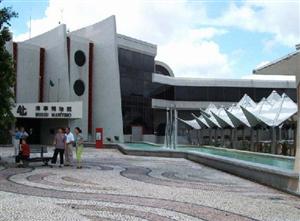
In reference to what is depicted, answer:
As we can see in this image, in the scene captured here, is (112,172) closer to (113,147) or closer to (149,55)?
(113,147)

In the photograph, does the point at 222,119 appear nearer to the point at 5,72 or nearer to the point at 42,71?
the point at 42,71

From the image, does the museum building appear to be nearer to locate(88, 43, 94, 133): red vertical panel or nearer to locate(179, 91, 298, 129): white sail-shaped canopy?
locate(88, 43, 94, 133): red vertical panel

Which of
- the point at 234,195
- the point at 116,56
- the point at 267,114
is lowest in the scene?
the point at 234,195

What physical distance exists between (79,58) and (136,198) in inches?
1559

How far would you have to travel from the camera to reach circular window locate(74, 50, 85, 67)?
4850cm

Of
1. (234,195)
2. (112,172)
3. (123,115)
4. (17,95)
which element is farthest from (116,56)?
(234,195)

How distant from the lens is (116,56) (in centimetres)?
4912

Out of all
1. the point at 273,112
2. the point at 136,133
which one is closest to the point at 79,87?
the point at 136,133

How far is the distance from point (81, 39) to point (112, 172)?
34305mm

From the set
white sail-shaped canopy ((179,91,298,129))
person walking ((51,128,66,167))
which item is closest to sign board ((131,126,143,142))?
white sail-shaped canopy ((179,91,298,129))

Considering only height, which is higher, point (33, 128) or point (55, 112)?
point (55, 112)

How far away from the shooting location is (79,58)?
4884cm

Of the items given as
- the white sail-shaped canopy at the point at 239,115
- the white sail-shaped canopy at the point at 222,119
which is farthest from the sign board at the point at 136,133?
the white sail-shaped canopy at the point at 239,115

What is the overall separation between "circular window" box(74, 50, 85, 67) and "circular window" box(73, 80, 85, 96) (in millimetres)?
1928
